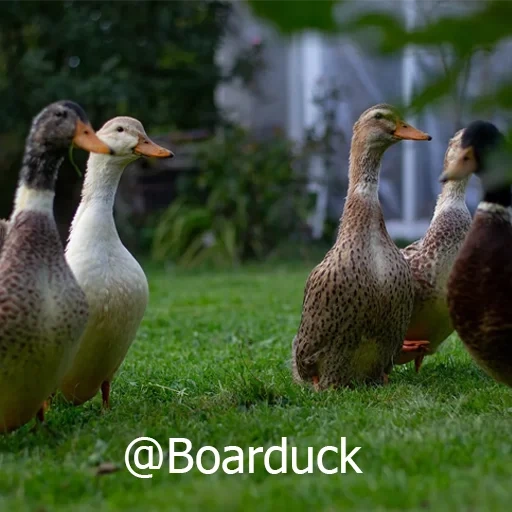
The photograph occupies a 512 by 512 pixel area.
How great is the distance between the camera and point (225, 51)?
53.8 ft

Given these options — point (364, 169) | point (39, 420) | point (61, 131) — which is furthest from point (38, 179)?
point (364, 169)

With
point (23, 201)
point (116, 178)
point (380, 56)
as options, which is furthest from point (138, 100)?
point (380, 56)

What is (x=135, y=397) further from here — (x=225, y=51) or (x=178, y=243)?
(x=225, y=51)

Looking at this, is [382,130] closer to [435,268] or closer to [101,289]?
[435,268]

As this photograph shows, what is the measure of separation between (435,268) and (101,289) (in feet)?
5.58

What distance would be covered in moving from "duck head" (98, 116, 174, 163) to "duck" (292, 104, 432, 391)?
0.89 metres

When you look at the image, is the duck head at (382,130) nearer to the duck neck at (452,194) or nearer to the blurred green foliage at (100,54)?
the duck neck at (452,194)

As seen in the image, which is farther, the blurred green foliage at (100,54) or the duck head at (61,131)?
the blurred green foliage at (100,54)

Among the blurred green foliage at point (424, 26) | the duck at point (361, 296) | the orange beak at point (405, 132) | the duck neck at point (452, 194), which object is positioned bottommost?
the duck at point (361, 296)

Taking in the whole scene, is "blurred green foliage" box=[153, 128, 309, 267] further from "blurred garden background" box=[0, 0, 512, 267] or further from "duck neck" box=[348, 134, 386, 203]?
"duck neck" box=[348, 134, 386, 203]

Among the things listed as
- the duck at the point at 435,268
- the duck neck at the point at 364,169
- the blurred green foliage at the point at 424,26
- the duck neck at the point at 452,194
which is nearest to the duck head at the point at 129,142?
the duck neck at the point at 364,169

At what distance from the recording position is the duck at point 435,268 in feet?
15.7

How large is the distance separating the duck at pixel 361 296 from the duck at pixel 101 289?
2.63 ft

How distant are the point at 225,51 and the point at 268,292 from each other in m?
8.10
